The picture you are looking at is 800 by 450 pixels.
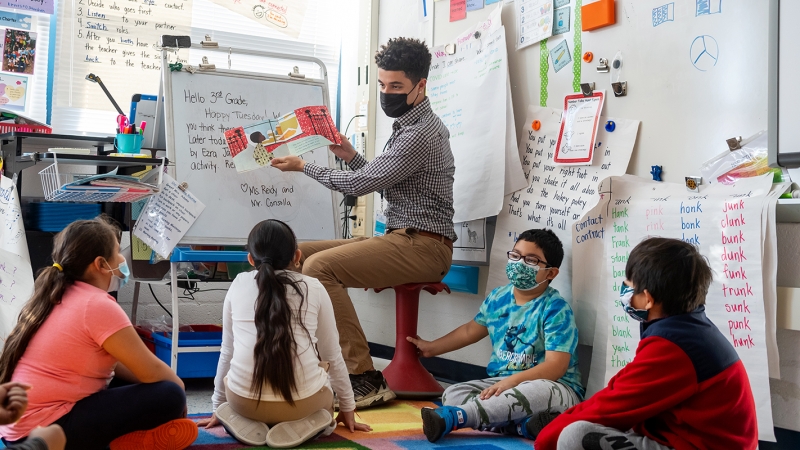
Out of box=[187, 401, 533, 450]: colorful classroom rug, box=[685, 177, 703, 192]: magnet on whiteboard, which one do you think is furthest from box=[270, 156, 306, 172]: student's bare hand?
box=[685, 177, 703, 192]: magnet on whiteboard

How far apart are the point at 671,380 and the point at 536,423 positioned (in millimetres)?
764

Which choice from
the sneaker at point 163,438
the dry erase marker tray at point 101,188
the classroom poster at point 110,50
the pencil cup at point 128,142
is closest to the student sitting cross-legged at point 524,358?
the sneaker at point 163,438

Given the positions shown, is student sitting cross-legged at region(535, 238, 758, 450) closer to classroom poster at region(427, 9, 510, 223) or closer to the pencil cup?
classroom poster at region(427, 9, 510, 223)

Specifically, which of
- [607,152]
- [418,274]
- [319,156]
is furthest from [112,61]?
[607,152]

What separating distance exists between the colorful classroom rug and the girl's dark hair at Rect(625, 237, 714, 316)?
77cm

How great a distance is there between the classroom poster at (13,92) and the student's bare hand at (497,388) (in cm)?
256

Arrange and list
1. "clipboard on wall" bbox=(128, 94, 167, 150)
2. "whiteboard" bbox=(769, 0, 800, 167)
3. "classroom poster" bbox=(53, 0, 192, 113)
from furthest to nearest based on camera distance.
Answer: "classroom poster" bbox=(53, 0, 192, 113) < "clipboard on wall" bbox=(128, 94, 167, 150) < "whiteboard" bbox=(769, 0, 800, 167)

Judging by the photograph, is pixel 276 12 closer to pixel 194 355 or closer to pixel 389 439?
pixel 194 355

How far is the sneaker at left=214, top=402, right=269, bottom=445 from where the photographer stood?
80.7 inches

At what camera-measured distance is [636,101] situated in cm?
254

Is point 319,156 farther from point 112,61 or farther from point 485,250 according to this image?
point 112,61

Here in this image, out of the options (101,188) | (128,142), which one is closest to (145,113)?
(128,142)

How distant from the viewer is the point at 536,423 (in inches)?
88.9

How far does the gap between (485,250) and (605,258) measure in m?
0.67
